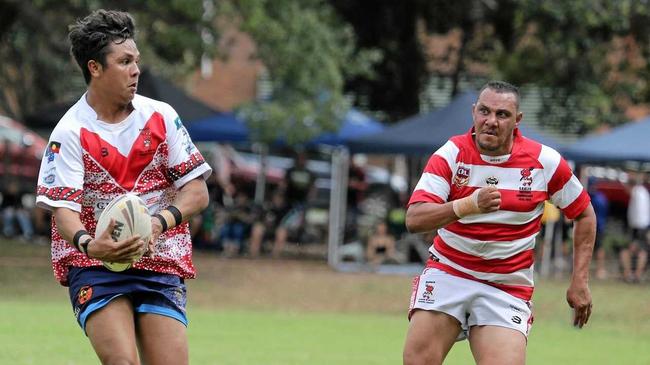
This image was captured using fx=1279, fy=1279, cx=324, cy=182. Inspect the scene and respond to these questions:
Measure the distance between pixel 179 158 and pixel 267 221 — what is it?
19592 millimetres

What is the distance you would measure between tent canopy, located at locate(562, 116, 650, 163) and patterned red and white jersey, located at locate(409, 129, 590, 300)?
602 inches

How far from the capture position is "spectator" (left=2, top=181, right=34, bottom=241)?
2614cm

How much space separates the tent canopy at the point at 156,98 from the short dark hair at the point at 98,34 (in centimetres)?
1768

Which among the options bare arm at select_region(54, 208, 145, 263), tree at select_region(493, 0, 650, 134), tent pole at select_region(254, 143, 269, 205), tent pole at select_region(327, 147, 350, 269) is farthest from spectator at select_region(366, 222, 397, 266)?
bare arm at select_region(54, 208, 145, 263)

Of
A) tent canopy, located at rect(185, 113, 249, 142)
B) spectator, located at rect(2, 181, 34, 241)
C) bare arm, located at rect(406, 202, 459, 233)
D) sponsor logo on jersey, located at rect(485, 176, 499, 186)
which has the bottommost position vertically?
spectator, located at rect(2, 181, 34, 241)

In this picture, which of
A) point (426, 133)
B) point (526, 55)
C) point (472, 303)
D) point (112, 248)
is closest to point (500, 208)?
point (472, 303)

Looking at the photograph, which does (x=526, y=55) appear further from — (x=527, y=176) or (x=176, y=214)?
(x=176, y=214)

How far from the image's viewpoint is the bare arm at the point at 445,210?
6578 mm

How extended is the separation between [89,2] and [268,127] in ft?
12.3

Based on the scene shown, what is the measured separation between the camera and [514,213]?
6.95 meters

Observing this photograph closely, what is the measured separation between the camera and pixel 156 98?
23.7m

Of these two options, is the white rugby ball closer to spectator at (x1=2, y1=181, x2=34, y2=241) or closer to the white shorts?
the white shorts

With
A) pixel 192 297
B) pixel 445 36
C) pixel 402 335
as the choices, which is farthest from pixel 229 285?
pixel 445 36

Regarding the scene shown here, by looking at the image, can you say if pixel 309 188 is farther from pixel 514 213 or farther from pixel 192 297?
pixel 514 213
